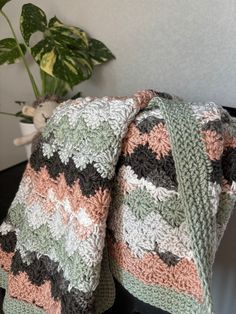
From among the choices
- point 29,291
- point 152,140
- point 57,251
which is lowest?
point 29,291

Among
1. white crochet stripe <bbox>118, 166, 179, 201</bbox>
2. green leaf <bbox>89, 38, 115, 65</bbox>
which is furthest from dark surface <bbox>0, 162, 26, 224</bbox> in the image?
white crochet stripe <bbox>118, 166, 179, 201</bbox>

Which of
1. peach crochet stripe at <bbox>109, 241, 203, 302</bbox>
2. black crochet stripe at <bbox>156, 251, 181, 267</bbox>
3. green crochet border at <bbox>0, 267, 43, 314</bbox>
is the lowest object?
green crochet border at <bbox>0, 267, 43, 314</bbox>

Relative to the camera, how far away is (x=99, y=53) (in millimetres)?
1018

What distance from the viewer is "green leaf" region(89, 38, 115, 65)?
3.34 ft

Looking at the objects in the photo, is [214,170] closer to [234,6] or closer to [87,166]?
[87,166]

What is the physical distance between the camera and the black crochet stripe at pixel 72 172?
1.63 feet

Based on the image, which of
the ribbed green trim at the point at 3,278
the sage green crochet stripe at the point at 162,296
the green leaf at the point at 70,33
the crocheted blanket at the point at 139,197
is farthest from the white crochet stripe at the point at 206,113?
the green leaf at the point at 70,33

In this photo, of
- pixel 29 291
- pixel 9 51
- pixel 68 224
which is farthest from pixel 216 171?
pixel 9 51

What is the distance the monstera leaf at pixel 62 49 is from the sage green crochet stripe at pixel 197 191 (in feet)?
1.78

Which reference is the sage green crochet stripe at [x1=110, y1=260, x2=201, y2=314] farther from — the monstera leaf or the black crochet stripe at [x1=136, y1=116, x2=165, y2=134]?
the monstera leaf

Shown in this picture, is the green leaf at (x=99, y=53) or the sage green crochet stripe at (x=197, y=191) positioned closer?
the sage green crochet stripe at (x=197, y=191)

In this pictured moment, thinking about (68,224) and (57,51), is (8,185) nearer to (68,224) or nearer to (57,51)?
(57,51)

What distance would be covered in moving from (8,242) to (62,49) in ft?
1.77

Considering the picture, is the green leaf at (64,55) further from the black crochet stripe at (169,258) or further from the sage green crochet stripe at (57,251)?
the black crochet stripe at (169,258)
